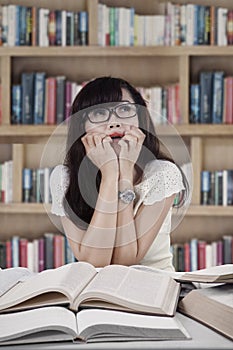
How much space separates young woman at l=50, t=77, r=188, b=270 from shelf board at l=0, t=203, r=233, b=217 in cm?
123

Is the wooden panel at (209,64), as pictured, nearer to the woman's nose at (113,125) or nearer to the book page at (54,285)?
the woman's nose at (113,125)

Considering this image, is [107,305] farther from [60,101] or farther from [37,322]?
[60,101]

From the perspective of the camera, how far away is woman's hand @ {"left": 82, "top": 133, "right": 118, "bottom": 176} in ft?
5.57

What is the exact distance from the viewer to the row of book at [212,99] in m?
3.03

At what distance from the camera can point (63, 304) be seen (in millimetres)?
902

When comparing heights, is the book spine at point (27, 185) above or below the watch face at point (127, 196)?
below

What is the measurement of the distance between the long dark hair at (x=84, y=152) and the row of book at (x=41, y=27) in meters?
1.35

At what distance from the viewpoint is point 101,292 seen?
89 cm

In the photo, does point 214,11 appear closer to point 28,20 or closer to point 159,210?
point 28,20

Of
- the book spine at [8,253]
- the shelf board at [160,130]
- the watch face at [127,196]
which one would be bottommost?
the book spine at [8,253]

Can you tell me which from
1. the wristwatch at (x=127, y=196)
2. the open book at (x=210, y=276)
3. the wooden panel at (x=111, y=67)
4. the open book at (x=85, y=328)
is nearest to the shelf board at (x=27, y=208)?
the wooden panel at (x=111, y=67)

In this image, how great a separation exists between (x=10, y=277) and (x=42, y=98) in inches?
79.9

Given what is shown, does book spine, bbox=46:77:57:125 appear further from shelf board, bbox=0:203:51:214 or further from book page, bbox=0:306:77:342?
book page, bbox=0:306:77:342

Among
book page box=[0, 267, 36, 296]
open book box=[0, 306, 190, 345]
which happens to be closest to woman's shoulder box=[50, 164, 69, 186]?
book page box=[0, 267, 36, 296]
